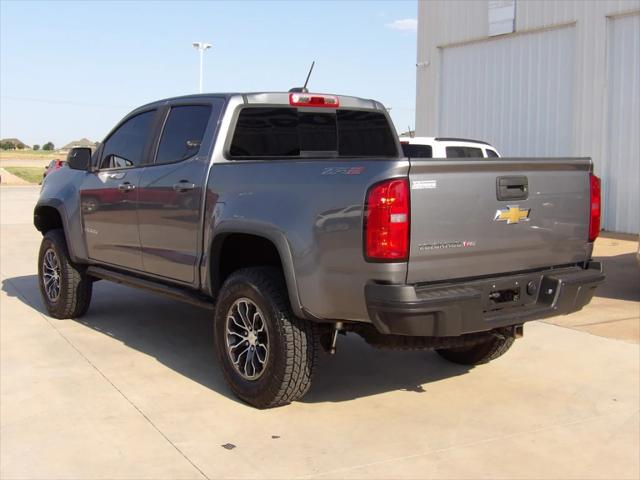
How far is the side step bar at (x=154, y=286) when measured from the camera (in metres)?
5.38

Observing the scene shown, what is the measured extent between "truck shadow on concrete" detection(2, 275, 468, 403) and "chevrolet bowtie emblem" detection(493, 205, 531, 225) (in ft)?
4.85

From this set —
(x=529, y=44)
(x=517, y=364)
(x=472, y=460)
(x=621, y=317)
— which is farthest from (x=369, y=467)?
(x=529, y=44)

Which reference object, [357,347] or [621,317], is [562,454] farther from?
[621,317]

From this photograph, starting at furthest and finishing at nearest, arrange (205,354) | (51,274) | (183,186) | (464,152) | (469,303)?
(464,152) < (51,274) < (205,354) < (183,186) < (469,303)

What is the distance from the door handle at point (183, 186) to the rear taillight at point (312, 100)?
1.02m

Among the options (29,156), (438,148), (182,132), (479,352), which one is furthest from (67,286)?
(29,156)

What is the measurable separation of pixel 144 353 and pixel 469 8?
47.2 ft

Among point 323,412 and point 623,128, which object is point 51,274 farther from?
point 623,128

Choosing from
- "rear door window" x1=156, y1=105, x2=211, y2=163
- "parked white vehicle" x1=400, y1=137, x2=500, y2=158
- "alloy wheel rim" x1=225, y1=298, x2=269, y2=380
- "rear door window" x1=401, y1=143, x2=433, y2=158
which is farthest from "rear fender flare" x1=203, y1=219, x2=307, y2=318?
"rear door window" x1=401, y1=143, x2=433, y2=158

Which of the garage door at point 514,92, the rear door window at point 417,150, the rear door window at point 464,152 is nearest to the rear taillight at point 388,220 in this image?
the rear door window at point 417,150

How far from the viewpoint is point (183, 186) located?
17.4ft

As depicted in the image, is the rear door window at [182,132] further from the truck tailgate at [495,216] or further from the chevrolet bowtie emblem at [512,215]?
the chevrolet bowtie emblem at [512,215]

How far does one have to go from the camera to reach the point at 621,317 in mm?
7457

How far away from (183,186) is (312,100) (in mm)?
1227
